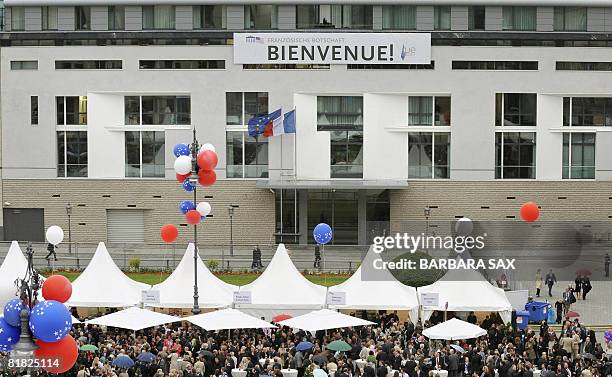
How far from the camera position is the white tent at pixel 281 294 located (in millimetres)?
40094

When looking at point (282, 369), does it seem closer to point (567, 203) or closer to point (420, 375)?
point (420, 375)

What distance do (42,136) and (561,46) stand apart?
2784 centimetres

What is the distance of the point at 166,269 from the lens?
56375 millimetres

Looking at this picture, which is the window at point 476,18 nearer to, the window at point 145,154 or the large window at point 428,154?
the large window at point 428,154

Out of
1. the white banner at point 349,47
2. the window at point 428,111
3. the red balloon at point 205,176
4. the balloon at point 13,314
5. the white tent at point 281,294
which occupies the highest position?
the white banner at point 349,47

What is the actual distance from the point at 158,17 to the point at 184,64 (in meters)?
3.14

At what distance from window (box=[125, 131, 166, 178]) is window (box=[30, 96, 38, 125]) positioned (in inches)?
196

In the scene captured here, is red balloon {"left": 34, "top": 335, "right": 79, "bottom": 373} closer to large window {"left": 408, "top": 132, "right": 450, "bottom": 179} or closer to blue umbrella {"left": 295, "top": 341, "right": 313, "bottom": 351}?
blue umbrella {"left": 295, "top": 341, "right": 313, "bottom": 351}

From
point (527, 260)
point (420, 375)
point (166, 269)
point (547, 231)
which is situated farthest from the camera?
point (547, 231)

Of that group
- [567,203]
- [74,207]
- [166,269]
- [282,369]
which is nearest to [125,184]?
[74,207]

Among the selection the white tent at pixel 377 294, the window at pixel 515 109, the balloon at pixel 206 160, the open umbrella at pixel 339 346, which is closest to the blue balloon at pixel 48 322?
the open umbrella at pixel 339 346

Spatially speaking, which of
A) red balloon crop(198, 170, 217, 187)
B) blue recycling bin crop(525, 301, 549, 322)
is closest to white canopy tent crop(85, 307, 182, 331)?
red balloon crop(198, 170, 217, 187)

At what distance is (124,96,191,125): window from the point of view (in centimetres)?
6575

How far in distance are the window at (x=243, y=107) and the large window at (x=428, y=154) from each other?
799 centimetres
